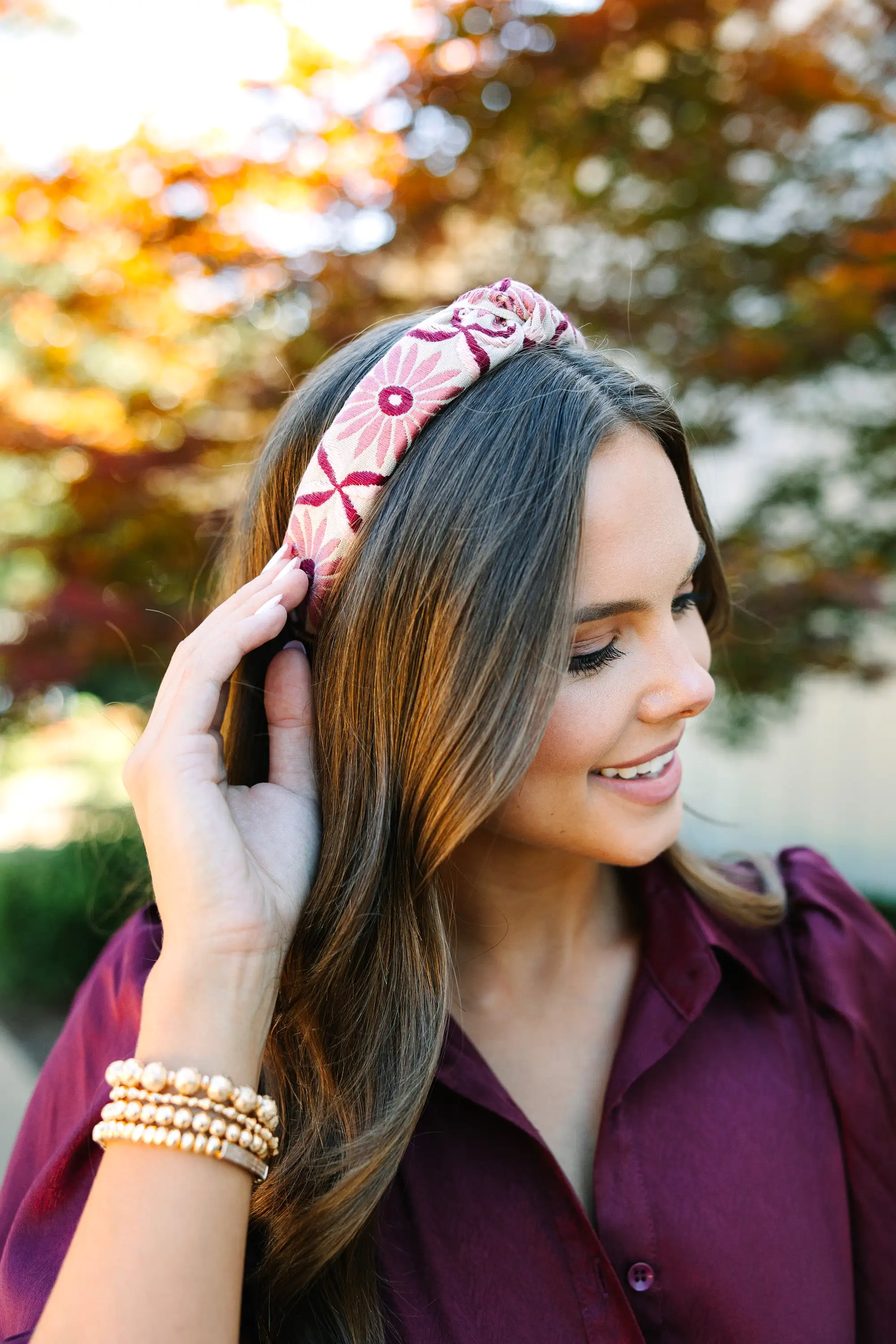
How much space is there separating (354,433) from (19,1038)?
3.85 meters

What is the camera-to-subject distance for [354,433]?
1.71 metres

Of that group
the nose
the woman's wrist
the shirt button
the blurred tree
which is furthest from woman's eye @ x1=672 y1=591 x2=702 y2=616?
the blurred tree

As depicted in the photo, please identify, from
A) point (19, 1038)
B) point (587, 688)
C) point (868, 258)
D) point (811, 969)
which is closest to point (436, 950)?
point (587, 688)

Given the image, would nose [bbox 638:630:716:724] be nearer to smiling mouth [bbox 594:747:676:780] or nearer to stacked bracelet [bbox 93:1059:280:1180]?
smiling mouth [bbox 594:747:676:780]

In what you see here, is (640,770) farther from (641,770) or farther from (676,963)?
(676,963)

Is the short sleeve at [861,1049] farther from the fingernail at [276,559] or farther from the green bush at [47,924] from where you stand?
the green bush at [47,924]

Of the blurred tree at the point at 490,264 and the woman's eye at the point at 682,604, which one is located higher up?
the blurred tree at the point at 490,264

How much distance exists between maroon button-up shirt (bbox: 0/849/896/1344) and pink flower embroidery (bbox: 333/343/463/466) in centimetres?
97

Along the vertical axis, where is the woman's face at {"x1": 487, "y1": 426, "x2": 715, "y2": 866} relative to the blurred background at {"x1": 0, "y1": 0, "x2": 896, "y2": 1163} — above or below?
below

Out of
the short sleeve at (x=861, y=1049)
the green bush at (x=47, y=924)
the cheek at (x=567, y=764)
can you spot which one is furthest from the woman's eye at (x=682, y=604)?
the green bush at (x=47, y=924)

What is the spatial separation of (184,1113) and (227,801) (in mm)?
476

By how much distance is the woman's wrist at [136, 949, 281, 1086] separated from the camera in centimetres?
146

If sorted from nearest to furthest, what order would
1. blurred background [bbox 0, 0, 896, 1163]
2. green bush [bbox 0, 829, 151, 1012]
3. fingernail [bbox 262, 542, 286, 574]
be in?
fingernail [bbox 262, 542, 286, 574] < blurred background [bbox 0, 0, 896, 1163] < green bush [bbox 0, 829, 151, 1012]

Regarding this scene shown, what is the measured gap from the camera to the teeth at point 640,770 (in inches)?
69.0
